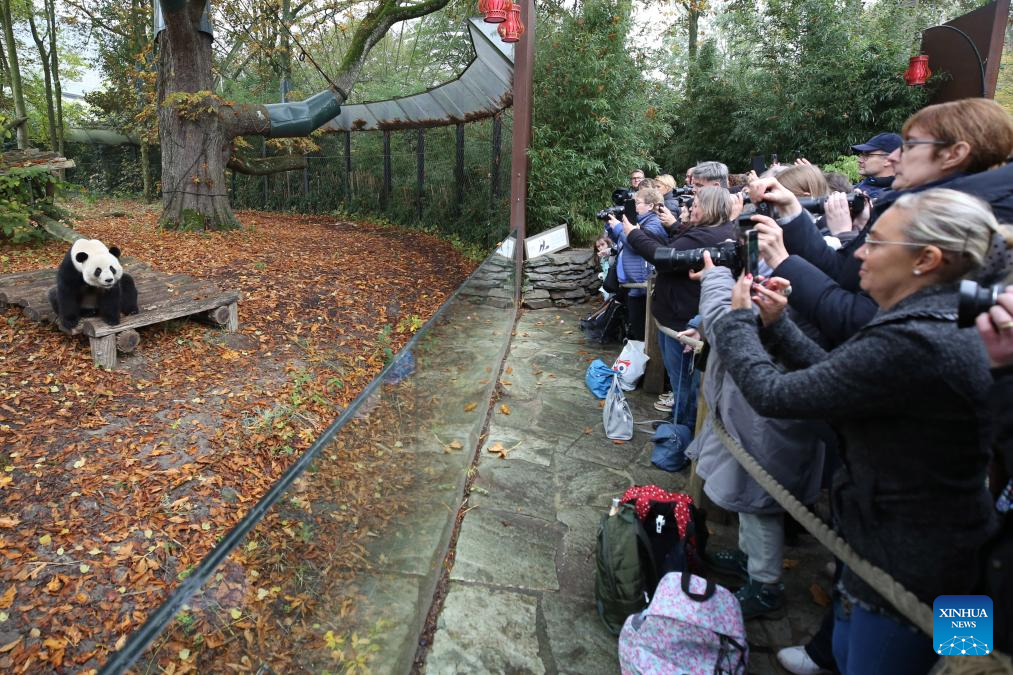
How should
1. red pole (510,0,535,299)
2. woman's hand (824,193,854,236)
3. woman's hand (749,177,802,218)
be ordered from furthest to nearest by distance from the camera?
red pole (510,0,535,299) < woman's hand (824,193,854,236) < woman's hand (749,177,802,218)

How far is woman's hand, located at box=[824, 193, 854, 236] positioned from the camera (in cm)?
268

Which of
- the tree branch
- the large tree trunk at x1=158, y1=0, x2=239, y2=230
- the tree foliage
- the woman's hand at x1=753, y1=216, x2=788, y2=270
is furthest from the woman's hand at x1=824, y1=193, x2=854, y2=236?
the tree branch

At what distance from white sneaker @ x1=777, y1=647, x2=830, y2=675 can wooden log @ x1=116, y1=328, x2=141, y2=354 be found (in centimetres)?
506

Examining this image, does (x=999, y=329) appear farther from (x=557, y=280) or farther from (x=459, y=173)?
(x=459, y=173)

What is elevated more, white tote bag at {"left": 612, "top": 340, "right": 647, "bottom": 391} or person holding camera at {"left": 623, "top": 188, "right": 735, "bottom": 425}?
person holding camera at {"left": 623, "top": 188, "right": 735, "bottom": 425}

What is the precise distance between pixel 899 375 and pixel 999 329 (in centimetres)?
23

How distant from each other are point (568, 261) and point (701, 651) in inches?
257

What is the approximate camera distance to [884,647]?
1531 mm

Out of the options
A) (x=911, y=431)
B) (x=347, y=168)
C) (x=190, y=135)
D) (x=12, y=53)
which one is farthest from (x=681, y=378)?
(x=12, y=53)

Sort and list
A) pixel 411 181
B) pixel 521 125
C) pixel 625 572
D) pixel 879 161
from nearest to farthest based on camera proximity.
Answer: pixel 625 572 < pixel 879 161 < pixel 521 125 < pixel 411 181

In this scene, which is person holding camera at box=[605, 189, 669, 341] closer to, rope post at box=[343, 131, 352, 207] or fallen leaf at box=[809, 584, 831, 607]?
fallen leaf at box=[809, 584, 831, 607]

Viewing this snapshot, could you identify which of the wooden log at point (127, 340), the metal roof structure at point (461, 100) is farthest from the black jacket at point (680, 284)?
the metal roof structure at point (461, 100)

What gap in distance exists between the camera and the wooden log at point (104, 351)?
186 inches

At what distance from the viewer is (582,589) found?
2781 mm
